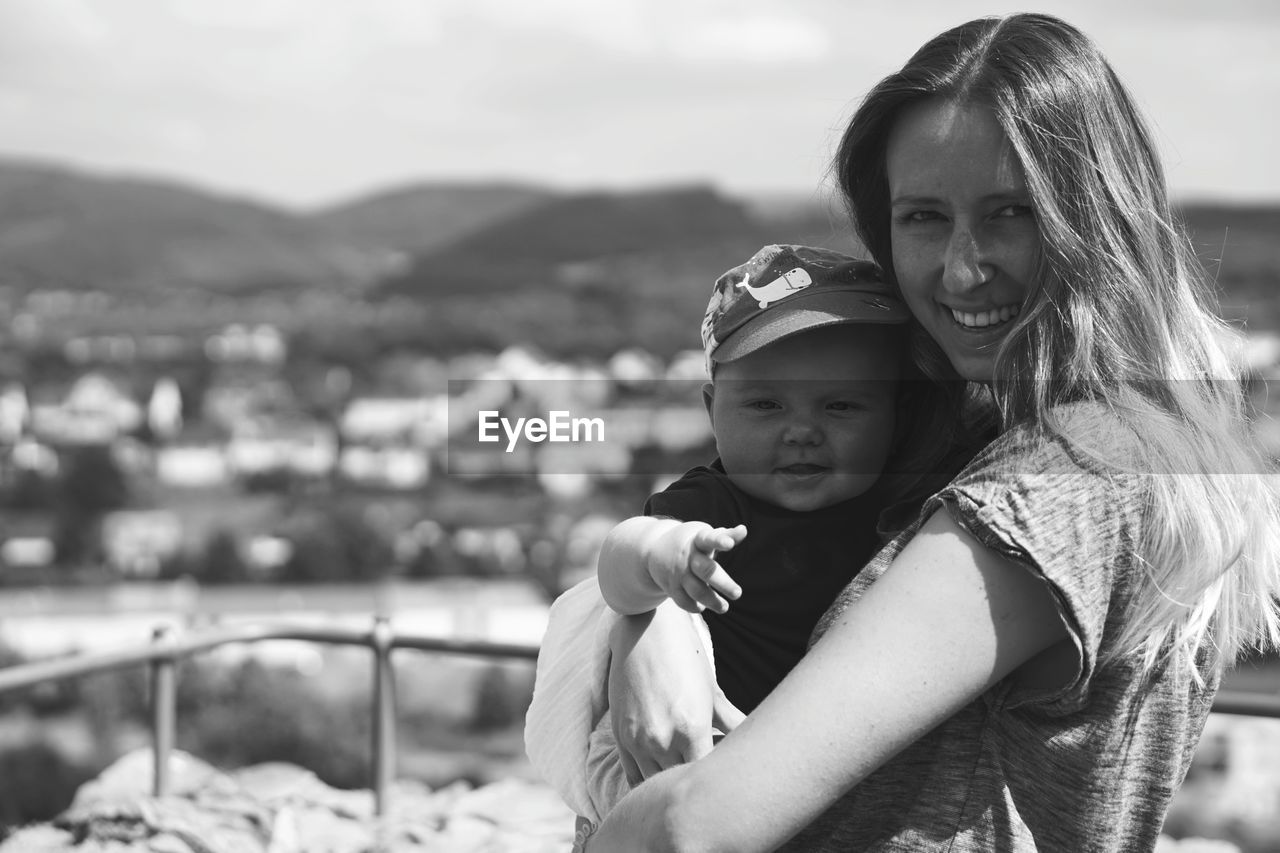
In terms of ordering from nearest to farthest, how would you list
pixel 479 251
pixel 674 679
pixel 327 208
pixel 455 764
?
pixel 674 679
pixel 455 764
pixel 479 251
pixel 327 208

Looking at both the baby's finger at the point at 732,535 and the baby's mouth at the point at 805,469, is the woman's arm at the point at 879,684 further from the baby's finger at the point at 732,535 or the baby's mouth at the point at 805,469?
the baby's mouth at the point at 805,469

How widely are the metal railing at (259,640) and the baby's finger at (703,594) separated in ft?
5.58

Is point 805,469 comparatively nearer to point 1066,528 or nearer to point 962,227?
point 962,227

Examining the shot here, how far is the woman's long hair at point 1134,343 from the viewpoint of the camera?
3.21 ft

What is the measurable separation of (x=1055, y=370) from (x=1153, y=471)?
117mm

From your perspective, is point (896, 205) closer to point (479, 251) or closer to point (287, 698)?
point (287, 698)

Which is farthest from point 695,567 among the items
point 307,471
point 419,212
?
point 419,212

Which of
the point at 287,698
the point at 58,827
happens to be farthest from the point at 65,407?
the point at 58,827

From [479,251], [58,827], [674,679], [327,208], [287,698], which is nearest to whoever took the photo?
[674,679]

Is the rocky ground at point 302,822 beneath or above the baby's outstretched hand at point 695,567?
beneath

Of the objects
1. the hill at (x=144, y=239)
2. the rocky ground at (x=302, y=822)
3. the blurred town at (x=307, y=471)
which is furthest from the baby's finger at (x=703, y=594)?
the hill at (x=144, y=239)

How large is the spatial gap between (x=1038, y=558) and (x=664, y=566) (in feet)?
0.99

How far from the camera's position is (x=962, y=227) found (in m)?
1.13

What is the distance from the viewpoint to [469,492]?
5341 cm
